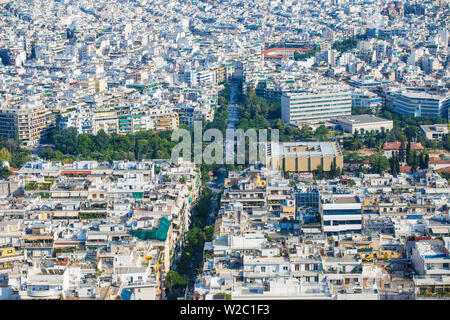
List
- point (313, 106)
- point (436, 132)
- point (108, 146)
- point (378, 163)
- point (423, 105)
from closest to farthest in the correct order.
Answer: point (378, 163), point (108, 146), point (436, 132), point (313, 106), point (423, 105)

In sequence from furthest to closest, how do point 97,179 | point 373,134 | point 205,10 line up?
1. point 205,10
2. point 373,134
3. point 97,179

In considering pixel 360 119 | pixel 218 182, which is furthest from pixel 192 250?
pixel 360 119

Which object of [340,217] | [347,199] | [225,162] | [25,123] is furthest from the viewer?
[25,123]

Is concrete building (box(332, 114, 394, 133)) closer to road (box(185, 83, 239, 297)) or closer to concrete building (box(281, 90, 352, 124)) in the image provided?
concrete building (box(281, 90, 352, 124))

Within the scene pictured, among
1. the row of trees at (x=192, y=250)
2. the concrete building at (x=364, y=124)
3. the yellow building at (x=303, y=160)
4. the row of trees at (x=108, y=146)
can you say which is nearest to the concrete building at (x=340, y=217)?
the row of trees at (x=192, y=250)

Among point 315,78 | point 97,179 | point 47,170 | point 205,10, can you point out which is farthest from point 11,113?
point 205,10

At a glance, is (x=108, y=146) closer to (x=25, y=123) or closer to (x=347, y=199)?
(x=25, y=123)

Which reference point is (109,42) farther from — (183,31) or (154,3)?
(154,3)
